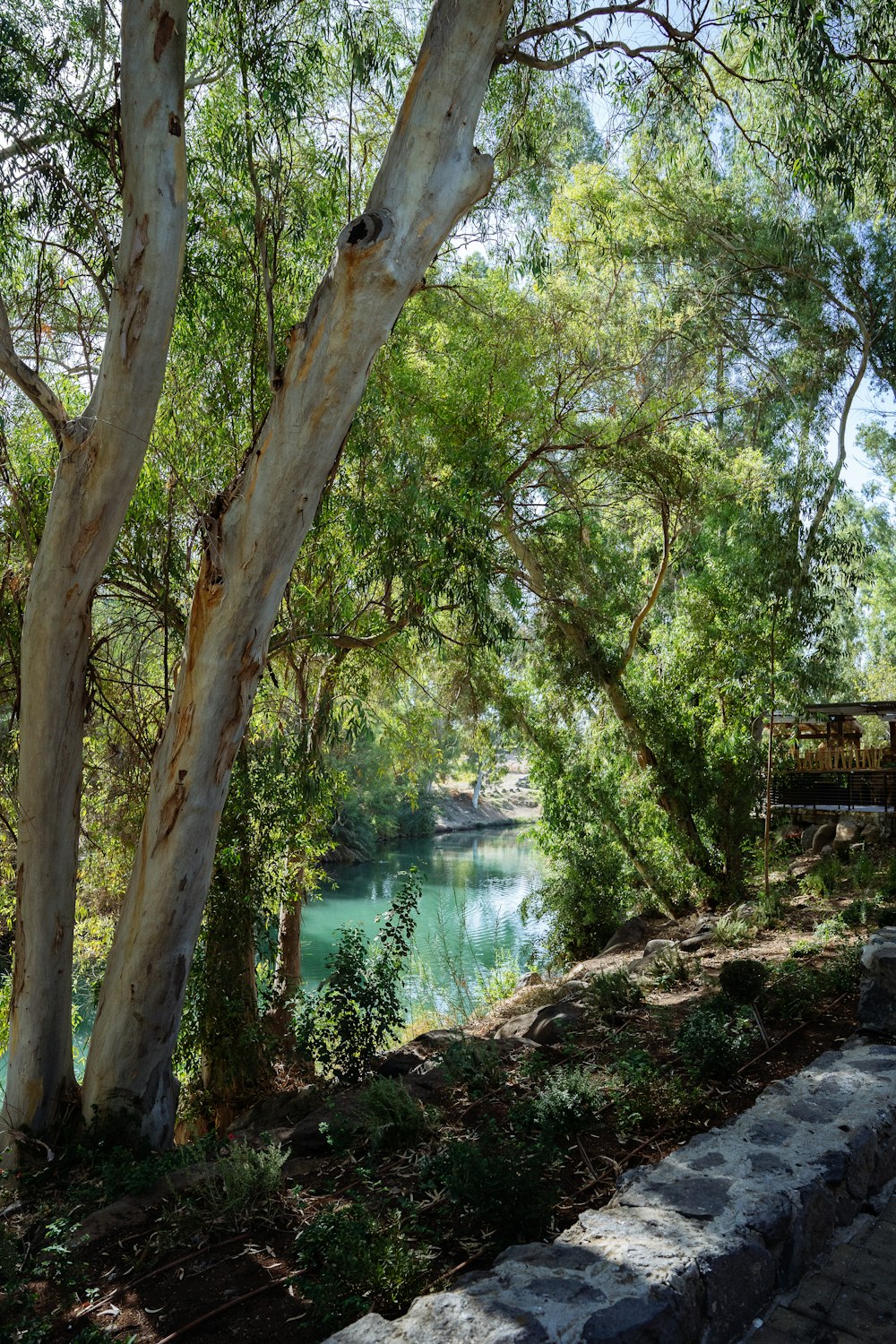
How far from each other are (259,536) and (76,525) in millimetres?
891

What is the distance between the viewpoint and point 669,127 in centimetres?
603

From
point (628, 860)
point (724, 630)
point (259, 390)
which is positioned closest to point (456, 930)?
point (628, 860)

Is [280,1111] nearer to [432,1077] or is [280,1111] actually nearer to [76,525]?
[432,1077]

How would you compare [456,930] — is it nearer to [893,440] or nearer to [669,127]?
[893,440]

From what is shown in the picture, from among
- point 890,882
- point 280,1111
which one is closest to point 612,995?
point 280,1111

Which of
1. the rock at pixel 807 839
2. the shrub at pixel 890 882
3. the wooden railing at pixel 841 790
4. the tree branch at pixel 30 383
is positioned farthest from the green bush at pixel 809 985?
the rock at pixel 807 839

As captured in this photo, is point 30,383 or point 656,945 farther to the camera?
point 656,945

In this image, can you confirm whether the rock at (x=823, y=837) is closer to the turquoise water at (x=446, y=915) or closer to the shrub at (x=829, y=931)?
the turquoise water at (x=446, y=915)

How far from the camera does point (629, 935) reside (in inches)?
338

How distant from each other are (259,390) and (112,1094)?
3702 mm

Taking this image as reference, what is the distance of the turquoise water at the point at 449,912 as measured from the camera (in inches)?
382

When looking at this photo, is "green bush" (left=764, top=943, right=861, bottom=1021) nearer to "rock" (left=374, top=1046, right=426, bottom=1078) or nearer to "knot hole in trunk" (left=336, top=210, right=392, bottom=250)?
"rock" (left=374, top=1046, right=426, bottom=1078)

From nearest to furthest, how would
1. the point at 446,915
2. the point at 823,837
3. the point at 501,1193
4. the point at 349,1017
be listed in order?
the point at 501,1193
the point at 349,1017
the point at 823,837
the point at 446,915

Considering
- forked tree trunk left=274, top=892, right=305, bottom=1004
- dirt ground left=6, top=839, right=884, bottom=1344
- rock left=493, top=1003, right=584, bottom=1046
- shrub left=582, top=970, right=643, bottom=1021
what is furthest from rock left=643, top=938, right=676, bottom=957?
dirt ground left=6, top=839, right=884, bottom=1344
